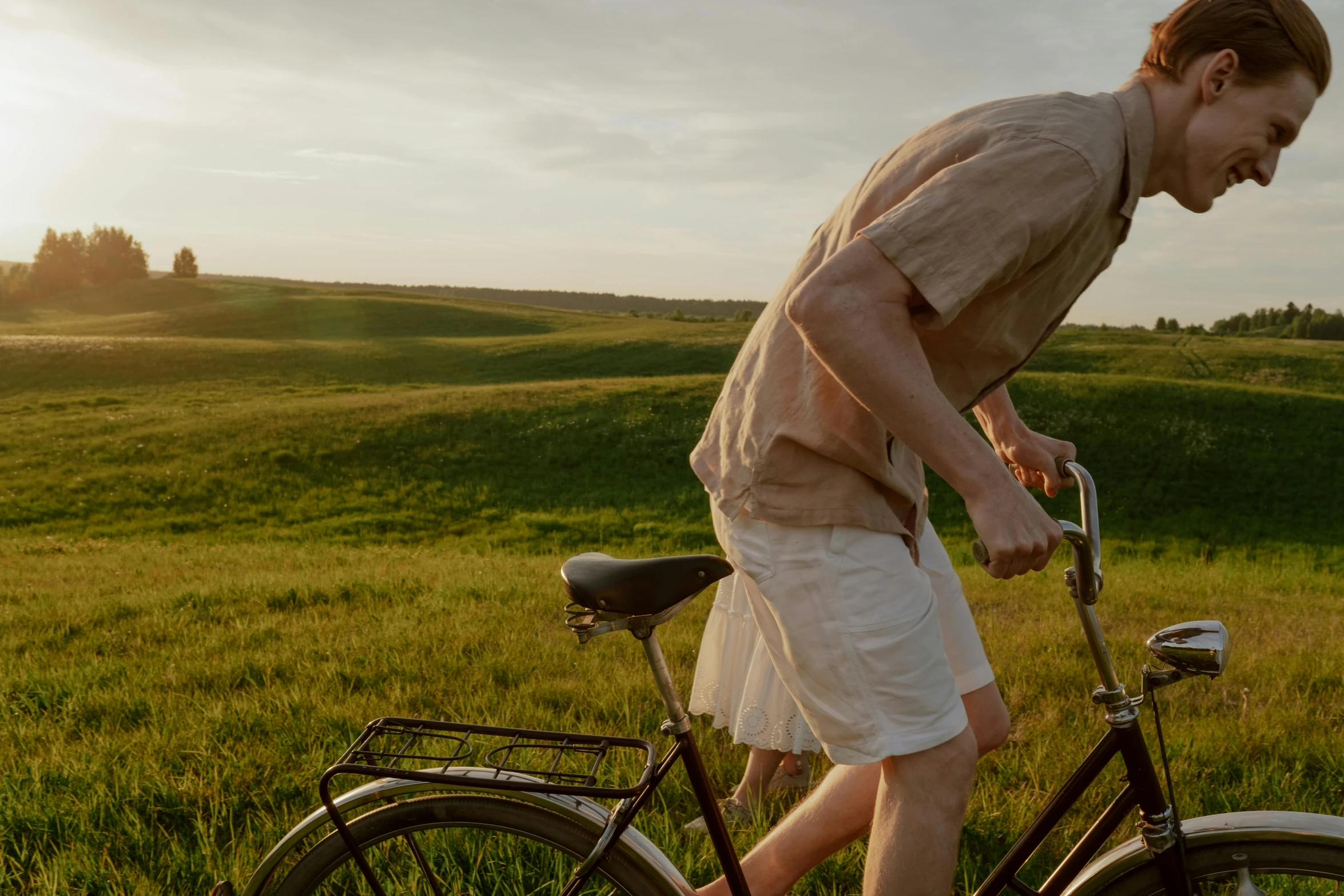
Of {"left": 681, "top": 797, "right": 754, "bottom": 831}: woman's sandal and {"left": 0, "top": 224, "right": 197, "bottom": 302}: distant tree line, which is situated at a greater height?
{"left": 0, "top": 224, "right": 197, "bottom": 302}: distant tree line

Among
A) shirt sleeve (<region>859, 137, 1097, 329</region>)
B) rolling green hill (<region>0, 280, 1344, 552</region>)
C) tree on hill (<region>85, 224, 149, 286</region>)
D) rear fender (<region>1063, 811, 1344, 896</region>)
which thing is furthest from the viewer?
tree on hill (<region>85, 224, 149, 286</region>)

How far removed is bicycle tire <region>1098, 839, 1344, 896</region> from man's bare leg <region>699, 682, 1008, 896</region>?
415 millimetres

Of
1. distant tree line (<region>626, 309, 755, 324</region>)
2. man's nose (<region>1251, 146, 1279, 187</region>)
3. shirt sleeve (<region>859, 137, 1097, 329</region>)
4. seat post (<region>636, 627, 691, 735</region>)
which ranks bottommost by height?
seat post (<region>636, 627, 691, 735</region>)

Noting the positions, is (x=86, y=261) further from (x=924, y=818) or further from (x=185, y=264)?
(x=924, y=818)

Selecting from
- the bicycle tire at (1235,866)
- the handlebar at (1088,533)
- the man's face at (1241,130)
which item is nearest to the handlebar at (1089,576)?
the handlebar at (1088,533)

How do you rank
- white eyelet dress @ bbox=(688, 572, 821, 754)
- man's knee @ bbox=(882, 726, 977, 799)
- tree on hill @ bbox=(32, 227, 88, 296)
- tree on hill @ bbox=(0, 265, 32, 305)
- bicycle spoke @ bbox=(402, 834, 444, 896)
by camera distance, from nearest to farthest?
man's knee @ bbox=(882, 726, 977, 799), bicycle spoke @ bbox=(402, 834, 444, 896), white eyelet dress @ bbox=(688, 572, 821, 754), tree on hill @ bbox=(0, 265, 32, 305), tree on hill @ bbox=(32, 227, 88, 296)

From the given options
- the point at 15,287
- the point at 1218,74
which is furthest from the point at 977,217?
the point at 15,287

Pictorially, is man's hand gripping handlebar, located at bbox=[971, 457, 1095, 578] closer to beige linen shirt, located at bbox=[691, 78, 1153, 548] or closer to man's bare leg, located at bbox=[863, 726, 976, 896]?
beige linen shirt, located at bbox=[691, 78, 1153, 548]

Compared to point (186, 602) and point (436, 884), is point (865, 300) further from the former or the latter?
point (186, 602)

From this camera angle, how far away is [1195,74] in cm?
177

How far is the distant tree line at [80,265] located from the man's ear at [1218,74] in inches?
4169

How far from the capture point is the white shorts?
1.85 meters

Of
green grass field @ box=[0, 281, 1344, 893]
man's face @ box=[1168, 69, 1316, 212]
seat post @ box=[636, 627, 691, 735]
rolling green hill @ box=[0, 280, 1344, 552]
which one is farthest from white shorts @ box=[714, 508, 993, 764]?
rolling green hill @ box=[0, 280, 1344, 552]

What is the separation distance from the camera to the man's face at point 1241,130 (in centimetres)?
172
